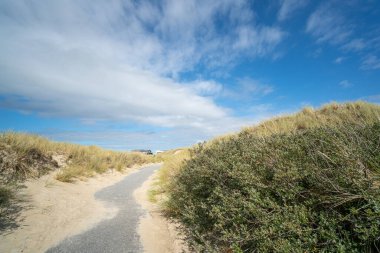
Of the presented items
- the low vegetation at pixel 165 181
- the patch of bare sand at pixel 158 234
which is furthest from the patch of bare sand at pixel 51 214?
the low vegetation at pixel 165 181

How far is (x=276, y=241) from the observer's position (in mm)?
2814

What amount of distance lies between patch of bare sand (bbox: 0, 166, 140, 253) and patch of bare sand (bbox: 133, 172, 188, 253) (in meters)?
1.13

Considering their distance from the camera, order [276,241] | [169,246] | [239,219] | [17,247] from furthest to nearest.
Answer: [169,246]
[17,247]
[239,219]
[276,241]

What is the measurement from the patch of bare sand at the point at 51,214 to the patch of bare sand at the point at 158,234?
44.3 inches

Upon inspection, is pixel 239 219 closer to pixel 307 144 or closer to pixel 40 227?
pixel 307 144

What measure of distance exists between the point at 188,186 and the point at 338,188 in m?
3.86

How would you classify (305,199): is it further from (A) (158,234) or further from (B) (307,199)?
(A) (158,234)

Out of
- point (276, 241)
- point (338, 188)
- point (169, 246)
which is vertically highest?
point (338, 188)

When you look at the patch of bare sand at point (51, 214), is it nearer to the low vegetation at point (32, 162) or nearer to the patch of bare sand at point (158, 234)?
the low vegetation at point (32, 162)

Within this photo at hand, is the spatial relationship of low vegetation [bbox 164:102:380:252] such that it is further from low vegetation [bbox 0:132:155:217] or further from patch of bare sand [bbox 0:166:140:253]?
low vegetation [bbox 0:132:155:217]

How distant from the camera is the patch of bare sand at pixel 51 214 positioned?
15.8 ft

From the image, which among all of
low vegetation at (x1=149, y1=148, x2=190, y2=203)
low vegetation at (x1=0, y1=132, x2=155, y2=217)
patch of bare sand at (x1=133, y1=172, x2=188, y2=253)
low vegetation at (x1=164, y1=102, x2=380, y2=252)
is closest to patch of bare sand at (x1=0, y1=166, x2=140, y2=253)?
low vegetation at (x1=0, y1=132, x2=155, y2=217)

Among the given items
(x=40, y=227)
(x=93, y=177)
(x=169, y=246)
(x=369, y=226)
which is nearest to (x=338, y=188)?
(x=369, y=226)

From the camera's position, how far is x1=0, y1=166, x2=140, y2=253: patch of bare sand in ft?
15.8
